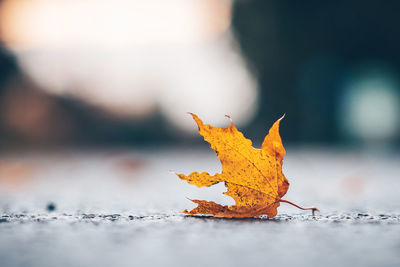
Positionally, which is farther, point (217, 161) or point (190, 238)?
point (217, 161)

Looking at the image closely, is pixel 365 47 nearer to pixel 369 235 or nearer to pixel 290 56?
pixel 290 56

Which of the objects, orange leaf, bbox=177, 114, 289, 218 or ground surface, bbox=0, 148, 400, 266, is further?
orange leaf, bbox=177, 114, 289, 218

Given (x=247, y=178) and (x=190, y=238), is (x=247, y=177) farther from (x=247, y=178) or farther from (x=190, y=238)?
(x=190, y=238)

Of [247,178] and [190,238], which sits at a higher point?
[247,178]

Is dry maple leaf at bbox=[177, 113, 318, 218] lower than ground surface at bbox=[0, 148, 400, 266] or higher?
higher

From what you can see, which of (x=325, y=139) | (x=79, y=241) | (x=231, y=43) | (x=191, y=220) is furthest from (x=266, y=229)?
(x=231, y=43)

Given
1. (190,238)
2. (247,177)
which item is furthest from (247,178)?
(190,238)

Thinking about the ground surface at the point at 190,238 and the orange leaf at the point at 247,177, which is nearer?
the ground surface at the point at 190,238

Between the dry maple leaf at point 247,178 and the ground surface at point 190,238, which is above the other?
the dry maple leaf at point 247,178
